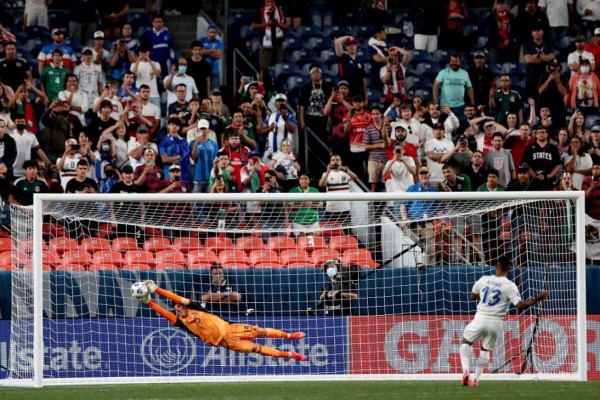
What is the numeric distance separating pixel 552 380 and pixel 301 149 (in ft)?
23.6

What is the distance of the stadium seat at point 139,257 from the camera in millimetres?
17047

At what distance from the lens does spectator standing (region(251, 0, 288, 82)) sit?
23.2 m

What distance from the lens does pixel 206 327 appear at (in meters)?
16.2

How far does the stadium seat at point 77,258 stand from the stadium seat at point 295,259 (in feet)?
8.18

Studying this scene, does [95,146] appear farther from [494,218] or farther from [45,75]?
[494,218]

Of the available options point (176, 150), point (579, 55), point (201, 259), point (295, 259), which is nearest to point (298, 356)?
point (295, 259)

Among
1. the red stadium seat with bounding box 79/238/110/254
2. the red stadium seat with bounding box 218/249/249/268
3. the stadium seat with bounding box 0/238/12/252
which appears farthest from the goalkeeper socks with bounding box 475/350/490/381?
the stadium seat with bounding box 0/238/12/252

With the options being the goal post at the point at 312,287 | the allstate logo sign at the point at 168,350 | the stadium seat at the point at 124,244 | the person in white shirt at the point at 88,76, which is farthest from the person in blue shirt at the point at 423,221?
the person in white shirt at the point at 88,76

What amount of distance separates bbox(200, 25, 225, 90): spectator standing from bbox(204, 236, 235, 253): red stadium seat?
5559 mm

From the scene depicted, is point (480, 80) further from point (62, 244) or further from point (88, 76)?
point (62, 244)

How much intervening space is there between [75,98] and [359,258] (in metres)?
6.06

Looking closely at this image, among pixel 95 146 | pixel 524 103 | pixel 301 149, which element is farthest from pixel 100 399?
pixel 524 103

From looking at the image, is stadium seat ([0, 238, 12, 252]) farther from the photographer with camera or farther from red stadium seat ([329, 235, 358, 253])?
the photographer with camera

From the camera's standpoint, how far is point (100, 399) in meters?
13.6
